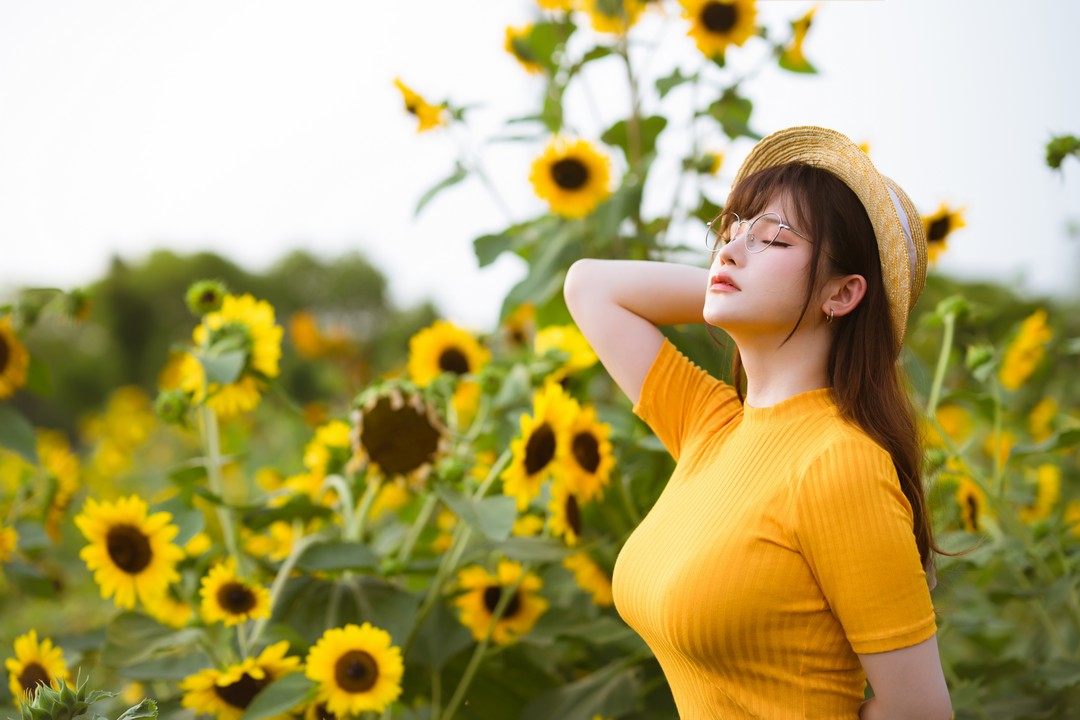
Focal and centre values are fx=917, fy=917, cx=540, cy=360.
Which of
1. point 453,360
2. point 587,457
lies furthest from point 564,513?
point 453,360

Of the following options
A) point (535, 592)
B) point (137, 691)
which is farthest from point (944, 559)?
point (137, 691)

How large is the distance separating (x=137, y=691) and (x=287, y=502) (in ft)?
1.54

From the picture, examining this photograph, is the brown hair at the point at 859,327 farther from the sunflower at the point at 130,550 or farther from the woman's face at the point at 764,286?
the sunflower at the point at 130,550

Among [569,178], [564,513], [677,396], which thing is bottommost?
[564,513]

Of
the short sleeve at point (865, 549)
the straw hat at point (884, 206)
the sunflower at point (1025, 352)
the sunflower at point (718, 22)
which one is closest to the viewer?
the short sleeve at point (865, 549)

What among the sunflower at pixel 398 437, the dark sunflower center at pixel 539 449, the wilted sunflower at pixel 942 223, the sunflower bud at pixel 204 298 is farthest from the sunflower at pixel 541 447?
the wilted sunflower at pixel 942 223

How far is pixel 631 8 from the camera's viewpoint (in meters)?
1.68

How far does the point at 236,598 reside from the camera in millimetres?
1164

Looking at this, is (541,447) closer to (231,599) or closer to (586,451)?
(586,451)

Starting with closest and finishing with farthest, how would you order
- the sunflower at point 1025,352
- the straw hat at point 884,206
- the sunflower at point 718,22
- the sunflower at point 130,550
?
1. the straw hat at point 884,206
2. the sunflower at point 130,550
3. the sunflower at point 718,22
4. the sunflower at point 1025,352

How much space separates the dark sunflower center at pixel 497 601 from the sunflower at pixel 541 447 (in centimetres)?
20

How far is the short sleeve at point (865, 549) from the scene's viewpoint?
2.35ft

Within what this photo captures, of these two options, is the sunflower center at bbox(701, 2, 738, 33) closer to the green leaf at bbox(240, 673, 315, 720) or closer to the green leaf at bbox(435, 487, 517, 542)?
the green leaf at bbox(435, 487, 517, 542)

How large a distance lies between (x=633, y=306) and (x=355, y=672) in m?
0.55
